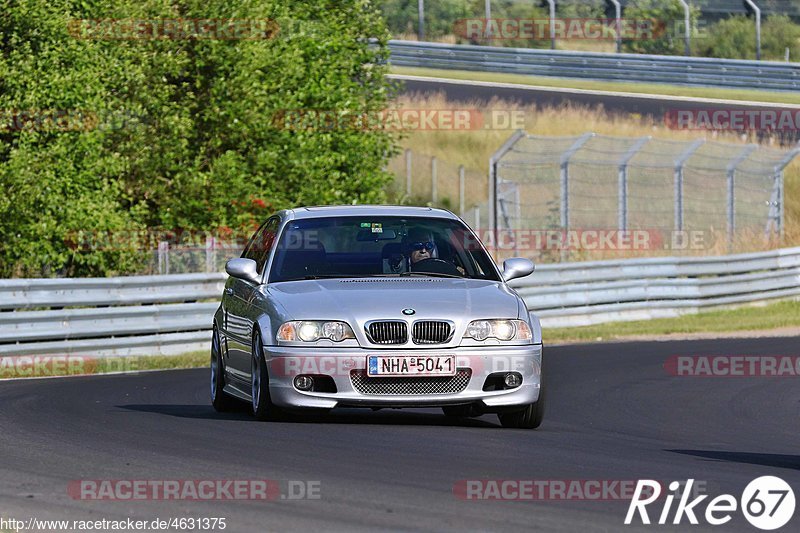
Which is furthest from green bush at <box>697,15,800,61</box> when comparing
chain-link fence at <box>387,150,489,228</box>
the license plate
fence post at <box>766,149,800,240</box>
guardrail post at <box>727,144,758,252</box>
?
the license plate

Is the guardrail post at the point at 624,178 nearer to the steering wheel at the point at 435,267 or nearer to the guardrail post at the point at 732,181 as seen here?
the guardrail post at the point at 732,181

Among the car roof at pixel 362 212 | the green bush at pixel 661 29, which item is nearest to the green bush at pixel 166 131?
the car roof at pixel 362 212

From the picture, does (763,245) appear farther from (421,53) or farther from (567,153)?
(421,53)

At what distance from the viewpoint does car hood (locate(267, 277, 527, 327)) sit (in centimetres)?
1055

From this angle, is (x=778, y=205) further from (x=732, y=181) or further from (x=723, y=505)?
(x=723, y=505)

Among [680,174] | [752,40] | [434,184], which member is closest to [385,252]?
[680,174]

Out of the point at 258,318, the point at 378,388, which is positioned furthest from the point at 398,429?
the point at 258,318

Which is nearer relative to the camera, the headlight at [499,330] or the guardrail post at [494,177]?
the headlight at [499,330]

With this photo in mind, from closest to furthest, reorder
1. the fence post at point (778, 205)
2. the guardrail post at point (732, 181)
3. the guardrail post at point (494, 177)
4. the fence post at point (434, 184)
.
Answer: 1. the guardrail post at point (494, 177)
2. the guardrail post at point (732, 181)
3. the fence post at point (778, 205)
4. the fence post at point (434, 184)

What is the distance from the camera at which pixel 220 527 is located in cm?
684

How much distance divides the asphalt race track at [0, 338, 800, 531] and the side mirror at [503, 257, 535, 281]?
109cm

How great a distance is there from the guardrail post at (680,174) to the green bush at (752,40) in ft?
93.9

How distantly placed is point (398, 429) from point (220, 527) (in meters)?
3.95

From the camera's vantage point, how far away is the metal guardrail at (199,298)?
751 inches
